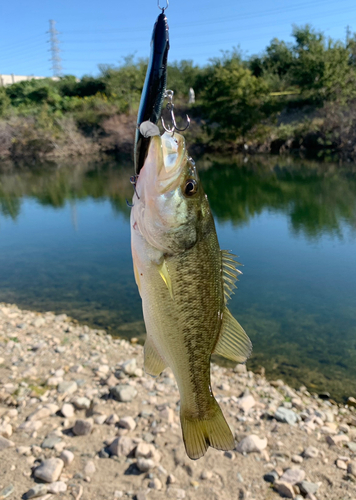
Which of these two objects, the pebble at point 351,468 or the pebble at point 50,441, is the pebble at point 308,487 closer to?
the pebble at point 351,468

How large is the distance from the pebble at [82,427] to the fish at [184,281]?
2.65 metres

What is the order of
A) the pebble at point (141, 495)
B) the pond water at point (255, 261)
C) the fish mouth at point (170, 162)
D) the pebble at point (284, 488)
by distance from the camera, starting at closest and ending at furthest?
the fish mouth at point (170, 162)
the pebble at point (141, 495)
the pebble at point (284, 488)
the pond water at point (255, 261)

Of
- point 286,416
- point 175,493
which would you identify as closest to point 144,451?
point 175,493

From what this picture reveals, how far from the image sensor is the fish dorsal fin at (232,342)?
5.72ft

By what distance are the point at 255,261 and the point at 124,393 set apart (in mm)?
6528

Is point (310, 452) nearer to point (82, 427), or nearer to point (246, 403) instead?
point (246, 403)

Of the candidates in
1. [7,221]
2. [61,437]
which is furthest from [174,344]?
[7,221]

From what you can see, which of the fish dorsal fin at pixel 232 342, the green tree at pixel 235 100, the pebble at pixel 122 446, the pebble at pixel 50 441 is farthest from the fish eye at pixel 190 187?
the green tree at pixel 235 100

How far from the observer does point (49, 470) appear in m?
3.38

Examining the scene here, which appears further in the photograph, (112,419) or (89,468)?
(112,419)

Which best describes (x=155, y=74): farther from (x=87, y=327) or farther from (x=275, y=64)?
(x=275, y=64)

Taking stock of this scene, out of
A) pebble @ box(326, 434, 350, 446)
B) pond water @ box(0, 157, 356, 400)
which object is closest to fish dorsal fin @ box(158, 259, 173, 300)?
pebble @ box(326, 434, 350, 446)

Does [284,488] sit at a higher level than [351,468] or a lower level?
higher

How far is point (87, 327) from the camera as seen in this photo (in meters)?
7.63
